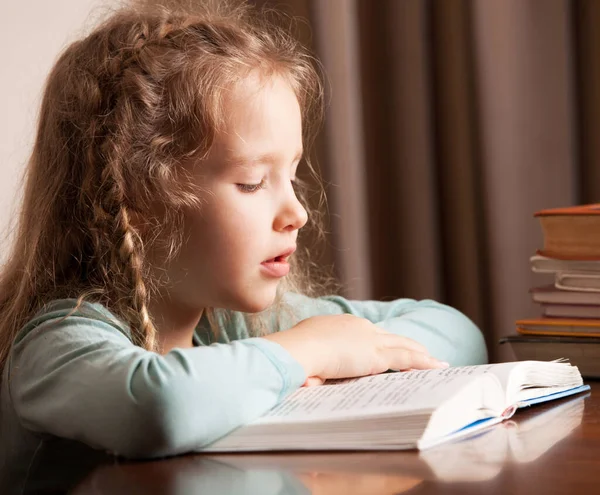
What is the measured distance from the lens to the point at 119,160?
955mm

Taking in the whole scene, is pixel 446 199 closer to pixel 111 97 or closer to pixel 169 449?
pixel 111 97

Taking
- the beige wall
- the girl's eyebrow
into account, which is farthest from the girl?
the beige wall

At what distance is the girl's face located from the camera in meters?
0.95

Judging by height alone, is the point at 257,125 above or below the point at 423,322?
above

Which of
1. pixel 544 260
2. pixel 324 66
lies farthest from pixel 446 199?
pixel 544 260

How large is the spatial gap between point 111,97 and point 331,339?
1.20ft

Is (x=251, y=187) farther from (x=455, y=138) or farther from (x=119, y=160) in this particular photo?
(x=455, y=138)

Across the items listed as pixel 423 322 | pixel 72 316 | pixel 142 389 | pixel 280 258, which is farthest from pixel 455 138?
pixel 142 389

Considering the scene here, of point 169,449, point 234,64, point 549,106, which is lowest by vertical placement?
point 169,449

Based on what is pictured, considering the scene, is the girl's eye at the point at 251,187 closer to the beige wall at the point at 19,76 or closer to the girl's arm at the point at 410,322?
the girl's arm at the point at 410,322

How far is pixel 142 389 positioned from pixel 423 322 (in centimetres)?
52

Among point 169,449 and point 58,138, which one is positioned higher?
point 58,138

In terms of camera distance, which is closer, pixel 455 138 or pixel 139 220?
pixel 139 220

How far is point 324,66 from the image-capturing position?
168cm
